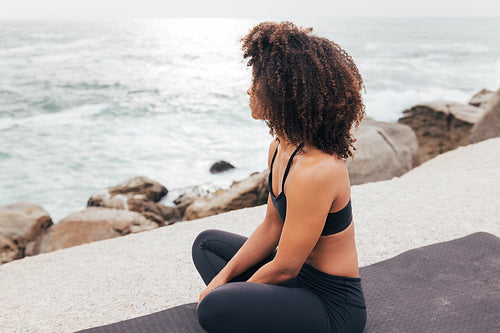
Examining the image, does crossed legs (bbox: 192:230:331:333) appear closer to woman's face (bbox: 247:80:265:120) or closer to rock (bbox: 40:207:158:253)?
woman's face (bbox: 247:80:265:120)

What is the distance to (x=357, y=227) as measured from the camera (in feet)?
11.5

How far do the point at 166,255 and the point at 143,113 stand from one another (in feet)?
44.2

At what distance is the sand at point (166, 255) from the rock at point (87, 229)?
4.07 ft

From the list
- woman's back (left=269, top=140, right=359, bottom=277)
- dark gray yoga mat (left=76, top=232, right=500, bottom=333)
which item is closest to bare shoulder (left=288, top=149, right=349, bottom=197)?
woman's back (left=269, top=140, right=359, bottom=277)

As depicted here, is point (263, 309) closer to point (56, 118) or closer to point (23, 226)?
point (23, 226)

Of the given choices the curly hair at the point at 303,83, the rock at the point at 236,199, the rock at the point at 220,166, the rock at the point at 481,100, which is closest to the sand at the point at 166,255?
the rock at the point at 236,199

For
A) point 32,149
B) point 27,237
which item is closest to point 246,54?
point 27,237

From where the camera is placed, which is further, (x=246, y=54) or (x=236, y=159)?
(x=236, y=159)

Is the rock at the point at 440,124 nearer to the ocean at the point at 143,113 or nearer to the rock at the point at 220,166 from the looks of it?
the ocean at the point at 143,113

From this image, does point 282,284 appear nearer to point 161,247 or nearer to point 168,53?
point 161,247

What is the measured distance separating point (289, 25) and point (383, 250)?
210 cm

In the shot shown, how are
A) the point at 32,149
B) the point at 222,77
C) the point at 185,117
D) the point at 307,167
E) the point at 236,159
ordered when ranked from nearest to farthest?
1. the point at 307,167
2. the point at 236,159
3. the point at 32,149
4. the point at 185,117
5. the point at 222,77

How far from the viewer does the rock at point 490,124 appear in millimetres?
6520

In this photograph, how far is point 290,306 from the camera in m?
1.56
